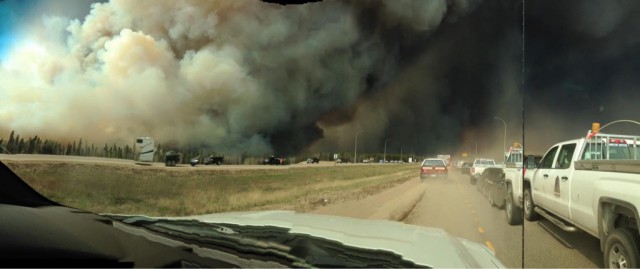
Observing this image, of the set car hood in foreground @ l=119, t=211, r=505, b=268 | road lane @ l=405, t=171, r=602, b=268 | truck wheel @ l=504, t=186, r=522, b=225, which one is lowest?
road lane @ l=405, t=171, r=602, b=268

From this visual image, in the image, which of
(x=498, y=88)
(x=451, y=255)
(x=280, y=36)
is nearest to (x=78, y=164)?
(x=280, y=36)

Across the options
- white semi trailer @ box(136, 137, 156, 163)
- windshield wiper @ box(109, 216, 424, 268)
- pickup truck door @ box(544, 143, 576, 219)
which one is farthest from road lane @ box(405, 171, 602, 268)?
white semi trailer @ box(136, 137, 156, 163)

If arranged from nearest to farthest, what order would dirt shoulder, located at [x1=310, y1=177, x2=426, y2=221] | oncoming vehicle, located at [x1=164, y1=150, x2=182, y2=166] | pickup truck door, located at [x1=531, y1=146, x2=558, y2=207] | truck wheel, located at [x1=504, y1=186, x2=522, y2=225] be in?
pickup truck door, located at [x1=531, y1=146, x2=558, y2=207], truck wheel, located at [x1=504, y1=186, x2=522, y2=225], dirt shoulder, located at [x1=310, y1=177, x2=426, y2=221], oncoming vehicle, located at [x1=164, y1=150, x2=182, y2=166]

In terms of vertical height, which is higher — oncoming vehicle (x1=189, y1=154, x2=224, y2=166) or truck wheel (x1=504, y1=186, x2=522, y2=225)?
oncoming vehicle (x1=189, y1=154, x2=224, y2=166)

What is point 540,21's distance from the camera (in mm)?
5559

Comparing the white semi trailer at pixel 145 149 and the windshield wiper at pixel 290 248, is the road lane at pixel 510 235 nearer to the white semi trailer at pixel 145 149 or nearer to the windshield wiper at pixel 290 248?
the windshield wiper at pixel 290 248

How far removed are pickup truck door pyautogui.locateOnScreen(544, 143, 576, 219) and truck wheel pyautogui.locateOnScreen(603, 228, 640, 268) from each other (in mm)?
1589

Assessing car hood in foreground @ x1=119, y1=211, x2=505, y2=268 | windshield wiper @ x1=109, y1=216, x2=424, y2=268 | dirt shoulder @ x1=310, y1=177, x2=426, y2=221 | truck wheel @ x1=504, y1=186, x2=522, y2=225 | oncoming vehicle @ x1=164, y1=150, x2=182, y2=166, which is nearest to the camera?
windshield wiper @ x1=109, y1=216, x2=424, y2=268

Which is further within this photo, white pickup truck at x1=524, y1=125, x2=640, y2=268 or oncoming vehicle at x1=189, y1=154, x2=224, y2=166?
oncoming vehicle at x1=189, y1=154, x2=224, y2=166

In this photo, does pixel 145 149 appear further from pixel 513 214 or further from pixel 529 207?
pixel 529 207

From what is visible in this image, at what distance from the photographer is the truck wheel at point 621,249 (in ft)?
11.6

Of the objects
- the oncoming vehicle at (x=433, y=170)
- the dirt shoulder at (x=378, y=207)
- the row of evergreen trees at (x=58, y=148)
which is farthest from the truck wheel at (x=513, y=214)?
the oncoming vehicle at (x=433, y=170)

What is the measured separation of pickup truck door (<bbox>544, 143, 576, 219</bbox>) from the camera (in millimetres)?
5668

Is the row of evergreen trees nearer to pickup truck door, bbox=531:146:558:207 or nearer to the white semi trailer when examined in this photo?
the white semi trailer
